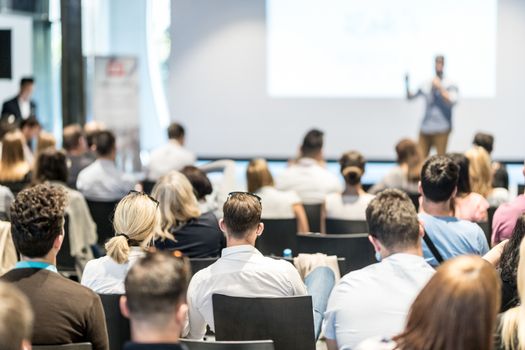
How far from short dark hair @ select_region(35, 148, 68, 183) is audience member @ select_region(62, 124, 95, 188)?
58.0 inches

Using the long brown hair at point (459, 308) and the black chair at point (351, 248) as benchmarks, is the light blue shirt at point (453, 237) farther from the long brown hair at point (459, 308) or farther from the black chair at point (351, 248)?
the long brown hair at point (459, 308)

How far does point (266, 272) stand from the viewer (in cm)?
381

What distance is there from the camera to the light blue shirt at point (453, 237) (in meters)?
4.34

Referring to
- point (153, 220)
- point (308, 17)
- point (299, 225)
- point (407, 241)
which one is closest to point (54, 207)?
point (153, 220)

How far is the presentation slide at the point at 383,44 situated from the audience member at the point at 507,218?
9079 millimetres

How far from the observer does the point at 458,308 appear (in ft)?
6.95

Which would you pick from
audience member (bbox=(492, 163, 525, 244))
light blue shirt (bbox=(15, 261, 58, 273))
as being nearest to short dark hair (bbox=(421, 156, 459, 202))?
audience member (bbox=(492, 163, 525, 244))

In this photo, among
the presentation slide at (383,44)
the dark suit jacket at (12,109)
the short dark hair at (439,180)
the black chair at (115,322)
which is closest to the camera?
the black chair at (115,322)

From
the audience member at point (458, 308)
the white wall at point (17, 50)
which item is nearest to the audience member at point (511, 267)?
the audience member at point (458, 308)

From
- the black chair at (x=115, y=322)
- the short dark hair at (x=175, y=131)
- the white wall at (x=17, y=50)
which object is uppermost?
the white wall at (x=17, y=50)

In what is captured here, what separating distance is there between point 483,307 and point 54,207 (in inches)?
67.7

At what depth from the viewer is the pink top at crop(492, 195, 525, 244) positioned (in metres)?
4.71

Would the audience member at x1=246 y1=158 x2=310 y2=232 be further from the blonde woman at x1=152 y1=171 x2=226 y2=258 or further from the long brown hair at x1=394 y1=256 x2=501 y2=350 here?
the long brown hair at x1=394 y1=256 x2=501 y2=350

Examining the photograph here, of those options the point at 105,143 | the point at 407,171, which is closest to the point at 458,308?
the point at 407,171
